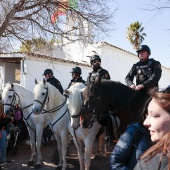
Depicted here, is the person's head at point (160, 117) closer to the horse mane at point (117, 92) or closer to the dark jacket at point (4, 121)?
the horse mane at point (117, 92)

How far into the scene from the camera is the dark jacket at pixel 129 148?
1876mm

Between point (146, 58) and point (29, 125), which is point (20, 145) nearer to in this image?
point (29, 125)

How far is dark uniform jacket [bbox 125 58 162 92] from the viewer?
434 centimetres

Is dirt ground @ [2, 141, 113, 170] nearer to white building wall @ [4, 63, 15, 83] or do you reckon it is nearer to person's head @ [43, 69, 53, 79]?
person's head @ [43, 69, 53, 79]

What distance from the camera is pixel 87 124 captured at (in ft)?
13.3

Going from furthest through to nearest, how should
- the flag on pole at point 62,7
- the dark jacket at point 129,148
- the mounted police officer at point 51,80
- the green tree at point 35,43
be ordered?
the green tree at point 35,43 → the flag on pole at point 62,7 → the mounted police officer at point 51,80 → the dark jacket at point 129,148

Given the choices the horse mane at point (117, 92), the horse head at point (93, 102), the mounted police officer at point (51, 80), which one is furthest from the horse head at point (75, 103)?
the mounted police officer at point (51, 80)

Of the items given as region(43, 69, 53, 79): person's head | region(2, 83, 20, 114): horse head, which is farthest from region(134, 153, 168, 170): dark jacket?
region(43, 69, 53, 79): person's head

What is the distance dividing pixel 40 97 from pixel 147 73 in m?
2.46

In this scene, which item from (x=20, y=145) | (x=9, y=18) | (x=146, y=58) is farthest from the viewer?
(x=20, y=145)

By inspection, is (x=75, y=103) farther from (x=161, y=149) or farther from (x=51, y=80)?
(x=161, y=149)

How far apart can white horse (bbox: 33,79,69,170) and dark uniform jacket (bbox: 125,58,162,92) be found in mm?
1865

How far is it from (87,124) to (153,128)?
2.61 meters

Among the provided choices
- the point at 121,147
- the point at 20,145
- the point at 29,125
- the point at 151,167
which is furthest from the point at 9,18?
the point at 151,167
